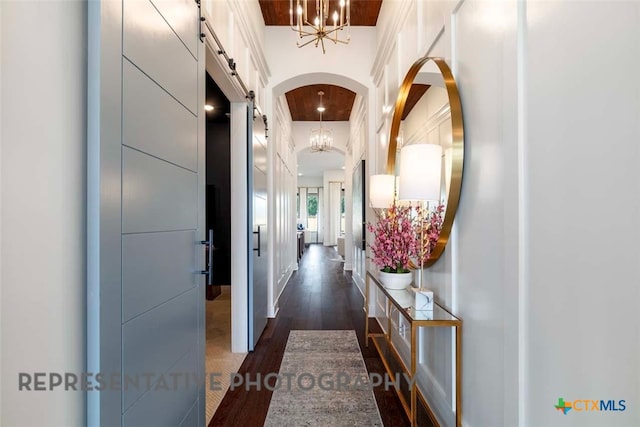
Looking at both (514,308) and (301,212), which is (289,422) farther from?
(301,212)

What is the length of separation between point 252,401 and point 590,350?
1983mm

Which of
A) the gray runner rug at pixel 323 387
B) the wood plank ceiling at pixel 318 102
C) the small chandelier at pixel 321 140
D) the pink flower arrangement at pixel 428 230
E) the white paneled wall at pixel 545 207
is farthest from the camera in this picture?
the small chandelier at pixel 321 140

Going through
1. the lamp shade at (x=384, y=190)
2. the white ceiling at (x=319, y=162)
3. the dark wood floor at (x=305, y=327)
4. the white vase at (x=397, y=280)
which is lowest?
the dark wood floor at (x=305, y=327)

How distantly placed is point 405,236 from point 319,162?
8830 millimetres

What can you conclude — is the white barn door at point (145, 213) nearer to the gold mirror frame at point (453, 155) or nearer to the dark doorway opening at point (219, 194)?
the gold mirror frame at point (453, 155)

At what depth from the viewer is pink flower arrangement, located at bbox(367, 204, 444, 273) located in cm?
180

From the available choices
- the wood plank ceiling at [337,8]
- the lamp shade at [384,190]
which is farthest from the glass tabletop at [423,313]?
the wood plank ceiling at [337,8]

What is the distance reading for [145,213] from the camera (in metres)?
1.15

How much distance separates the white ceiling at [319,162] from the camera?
9.47 m

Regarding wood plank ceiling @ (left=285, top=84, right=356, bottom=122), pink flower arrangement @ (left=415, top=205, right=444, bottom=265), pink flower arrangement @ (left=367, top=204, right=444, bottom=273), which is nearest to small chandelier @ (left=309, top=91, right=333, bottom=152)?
wood plank ceiling @ (left=285, top=84, right=356, bottom=122)

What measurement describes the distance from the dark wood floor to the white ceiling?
Result: 12.8 feet

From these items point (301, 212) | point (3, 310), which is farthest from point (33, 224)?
point (301, 212)

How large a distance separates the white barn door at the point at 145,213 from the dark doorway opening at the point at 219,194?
3.78 m

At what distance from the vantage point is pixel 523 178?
104 centimetres
